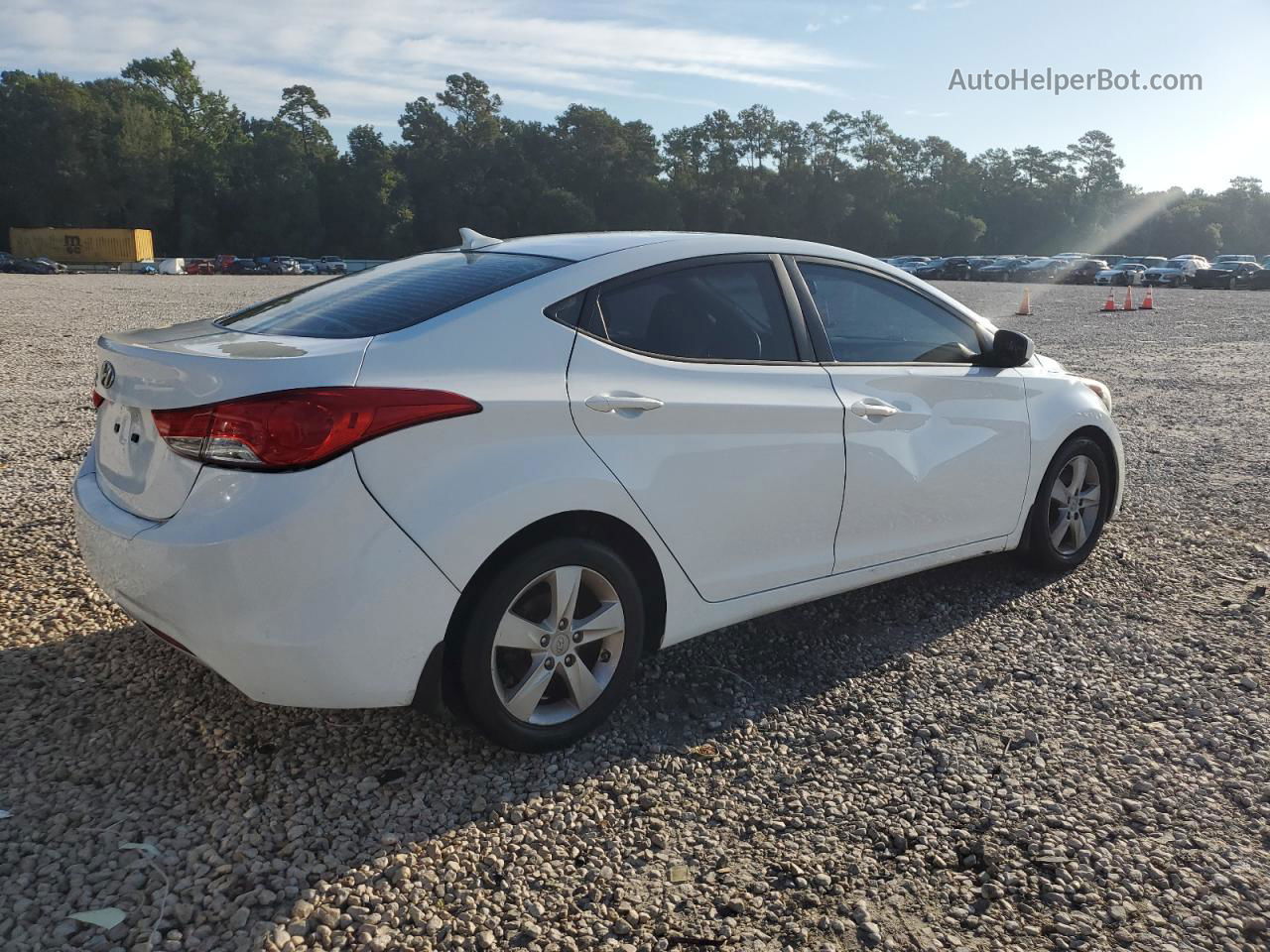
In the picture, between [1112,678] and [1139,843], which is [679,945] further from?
[1112,678]

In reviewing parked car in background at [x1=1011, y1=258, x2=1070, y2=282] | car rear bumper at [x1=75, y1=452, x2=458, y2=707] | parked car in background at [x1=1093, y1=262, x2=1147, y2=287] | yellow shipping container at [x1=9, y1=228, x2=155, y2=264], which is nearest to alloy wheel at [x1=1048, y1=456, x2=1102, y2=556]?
car rear bumper at [x1=75, y1=452, x2=458, y2=707]

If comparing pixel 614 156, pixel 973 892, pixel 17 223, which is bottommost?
pixel 973 892

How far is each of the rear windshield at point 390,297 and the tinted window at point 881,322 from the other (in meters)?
1.13

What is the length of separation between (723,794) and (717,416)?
1203mm

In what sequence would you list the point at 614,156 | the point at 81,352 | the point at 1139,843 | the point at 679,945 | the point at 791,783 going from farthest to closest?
the point at 614,156 → the point at 81,352 → the point at 791,783 → the point at 1139,843 → the point at 679,945

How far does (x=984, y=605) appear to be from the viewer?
471cm

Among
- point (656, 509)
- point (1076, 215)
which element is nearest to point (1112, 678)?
point (656, 509)

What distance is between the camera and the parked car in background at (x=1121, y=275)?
1955 inches

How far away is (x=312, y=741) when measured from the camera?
3.37 metres

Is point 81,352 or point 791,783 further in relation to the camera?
point 81,352

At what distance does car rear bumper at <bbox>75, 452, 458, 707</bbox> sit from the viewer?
272 cm

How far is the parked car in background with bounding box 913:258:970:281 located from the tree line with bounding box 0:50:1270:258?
33938 millimetres

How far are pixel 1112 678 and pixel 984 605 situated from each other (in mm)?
800

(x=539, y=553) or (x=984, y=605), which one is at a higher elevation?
(x=539, y=553)
